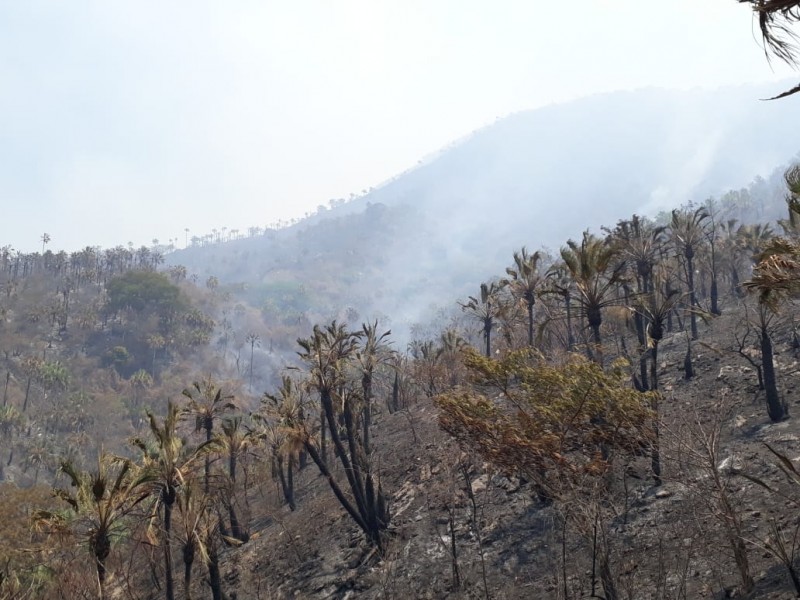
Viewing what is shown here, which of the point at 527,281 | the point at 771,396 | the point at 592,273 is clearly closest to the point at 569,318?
the point at 592,273

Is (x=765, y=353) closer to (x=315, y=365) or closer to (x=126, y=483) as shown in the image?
(x=315, y=365)

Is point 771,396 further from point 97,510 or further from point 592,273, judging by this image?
point 97,510

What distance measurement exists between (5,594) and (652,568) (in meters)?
21.2

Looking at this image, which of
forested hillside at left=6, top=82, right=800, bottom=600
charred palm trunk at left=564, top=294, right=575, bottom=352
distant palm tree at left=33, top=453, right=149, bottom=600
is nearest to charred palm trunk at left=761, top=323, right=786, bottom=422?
forested hillside at left=6, top=82, right=800, bottom=600

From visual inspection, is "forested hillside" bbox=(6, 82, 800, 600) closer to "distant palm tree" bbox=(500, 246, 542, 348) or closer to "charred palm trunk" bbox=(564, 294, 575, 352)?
"distant palm tree" bbox=(500, 246, 542, 348)

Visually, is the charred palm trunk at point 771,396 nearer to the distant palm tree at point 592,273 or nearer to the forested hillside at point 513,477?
the forested hillside at point 513,477

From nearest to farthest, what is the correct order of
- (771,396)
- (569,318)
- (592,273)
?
(592,273) → (771,396) → (569,318)

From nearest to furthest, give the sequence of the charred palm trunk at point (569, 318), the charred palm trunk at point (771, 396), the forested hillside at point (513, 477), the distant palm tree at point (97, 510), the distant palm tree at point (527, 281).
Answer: the forested hillside at point (513, 477) → the distant palm tree at point (97, 510) → the charred palm trunk at point (771, 396) → the charred palm trunk at point (569, 318) → the distant palm tree at point (527, 281)

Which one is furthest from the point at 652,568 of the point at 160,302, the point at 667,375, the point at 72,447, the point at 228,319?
the point at 228,319

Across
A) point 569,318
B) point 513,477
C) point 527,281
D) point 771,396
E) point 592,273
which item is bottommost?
point 513,477

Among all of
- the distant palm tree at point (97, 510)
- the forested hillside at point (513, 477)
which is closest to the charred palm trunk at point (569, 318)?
the forested hillside at point (513, 477)

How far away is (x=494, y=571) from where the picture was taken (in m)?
19.7

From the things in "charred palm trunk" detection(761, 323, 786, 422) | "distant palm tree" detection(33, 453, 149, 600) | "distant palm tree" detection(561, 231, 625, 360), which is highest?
"distant palm tree" detection(561, 231, 625, 360)

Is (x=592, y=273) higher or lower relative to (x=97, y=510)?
higher
